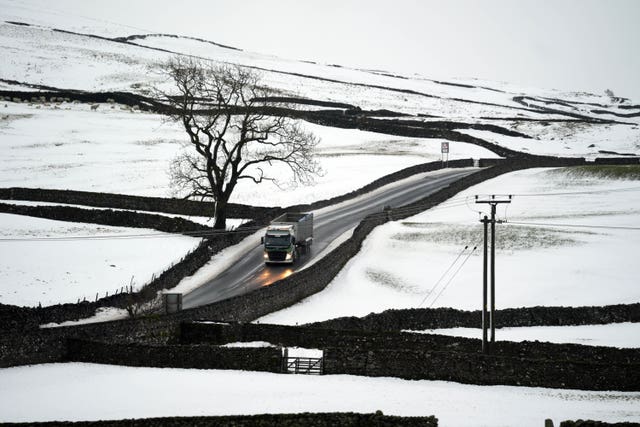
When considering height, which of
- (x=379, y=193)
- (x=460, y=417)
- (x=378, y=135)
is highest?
(x=378, y=135)

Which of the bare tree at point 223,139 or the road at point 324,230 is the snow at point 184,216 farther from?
the road at point 324,230

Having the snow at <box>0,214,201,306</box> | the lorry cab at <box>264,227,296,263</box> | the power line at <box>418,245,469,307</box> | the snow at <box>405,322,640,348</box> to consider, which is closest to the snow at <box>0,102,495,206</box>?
the snow at <box>0,214,201,306</box>

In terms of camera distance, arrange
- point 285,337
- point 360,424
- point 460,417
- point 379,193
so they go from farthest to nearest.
→ point 379,193 → point 285,337 → point 460,417 → point 360,424

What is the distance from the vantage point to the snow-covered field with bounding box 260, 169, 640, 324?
144 feet

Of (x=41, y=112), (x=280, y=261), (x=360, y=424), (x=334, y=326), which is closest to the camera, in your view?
(x=360, y=424)

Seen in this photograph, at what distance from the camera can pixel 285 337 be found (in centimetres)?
3262

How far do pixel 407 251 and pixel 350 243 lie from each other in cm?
478

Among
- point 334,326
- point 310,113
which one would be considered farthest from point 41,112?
point 334,326

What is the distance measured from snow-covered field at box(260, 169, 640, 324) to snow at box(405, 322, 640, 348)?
3431 mm

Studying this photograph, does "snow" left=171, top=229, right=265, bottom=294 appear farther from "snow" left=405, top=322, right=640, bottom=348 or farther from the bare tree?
"snow" left=405, top=322, right=640, bottom=348

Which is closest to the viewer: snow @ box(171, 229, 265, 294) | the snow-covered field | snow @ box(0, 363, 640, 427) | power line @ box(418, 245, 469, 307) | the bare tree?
snow @ box(0, 363, 640, 427)

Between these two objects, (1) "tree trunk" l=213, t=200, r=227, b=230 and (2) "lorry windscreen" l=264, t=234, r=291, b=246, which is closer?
(2) "lorry windscreen" l=264, t=234, r=291, b=246

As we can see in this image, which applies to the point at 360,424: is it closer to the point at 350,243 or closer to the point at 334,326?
the point at 334,326

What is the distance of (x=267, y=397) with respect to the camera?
26.2 metres
